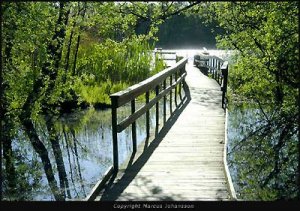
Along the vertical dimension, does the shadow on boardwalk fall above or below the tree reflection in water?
above

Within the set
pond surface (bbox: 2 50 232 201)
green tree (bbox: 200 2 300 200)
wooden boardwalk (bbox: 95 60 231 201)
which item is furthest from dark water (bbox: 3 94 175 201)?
green tree (bbox: 200 2 300 200)

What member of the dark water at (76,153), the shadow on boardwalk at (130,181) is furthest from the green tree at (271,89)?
the dark water at (76,153)

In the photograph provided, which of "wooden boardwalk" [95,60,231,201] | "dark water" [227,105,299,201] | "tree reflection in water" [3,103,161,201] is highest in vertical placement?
"wooden boardwalk" [95,60,231,201]

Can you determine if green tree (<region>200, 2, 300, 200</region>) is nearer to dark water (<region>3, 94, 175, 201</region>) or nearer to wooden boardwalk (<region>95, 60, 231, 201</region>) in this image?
wooden boardwalk (<region>95, 60, 231, 201</region>)

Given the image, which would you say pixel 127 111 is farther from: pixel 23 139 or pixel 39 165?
pixel 39 165

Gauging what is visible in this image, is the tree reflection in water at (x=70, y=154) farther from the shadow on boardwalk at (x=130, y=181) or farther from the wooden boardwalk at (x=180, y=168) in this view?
the wooden boardwalk at (x=180, y=168)

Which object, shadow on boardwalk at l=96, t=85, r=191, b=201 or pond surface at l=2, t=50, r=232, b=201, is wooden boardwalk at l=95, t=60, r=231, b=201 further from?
pond surface at l=2, t=50, r=232, b=201

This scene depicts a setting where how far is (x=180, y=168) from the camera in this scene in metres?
6.43

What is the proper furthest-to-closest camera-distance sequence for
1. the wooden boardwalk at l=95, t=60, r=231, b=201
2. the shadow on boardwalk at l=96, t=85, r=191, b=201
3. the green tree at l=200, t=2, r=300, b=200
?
1. the green tree at l=200, t=2, r=300, b=200
2. the wooden boardwalk at l=95, t=60, r=231, b=201
3. the shadow on boardwalk at l=96, t=85, r=191, b=201

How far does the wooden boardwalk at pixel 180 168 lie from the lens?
17.5 ft

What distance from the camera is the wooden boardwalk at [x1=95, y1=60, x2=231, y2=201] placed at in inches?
210

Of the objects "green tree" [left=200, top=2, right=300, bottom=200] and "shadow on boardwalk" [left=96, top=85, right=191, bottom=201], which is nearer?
"shadow on boardwalk" [left=96, top=85, right=191, bottom=201]

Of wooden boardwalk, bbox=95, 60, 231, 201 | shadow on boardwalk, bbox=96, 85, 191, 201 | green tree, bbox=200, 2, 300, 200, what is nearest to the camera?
shadow on boardwalk, bbox=96, 85, 191, 201

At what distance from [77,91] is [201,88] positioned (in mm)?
4862
